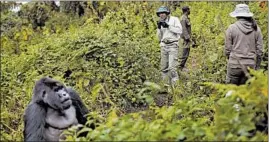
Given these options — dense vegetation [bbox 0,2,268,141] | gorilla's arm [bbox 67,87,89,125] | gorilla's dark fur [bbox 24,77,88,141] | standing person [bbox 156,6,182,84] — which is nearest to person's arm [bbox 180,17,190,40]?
dense vegetation [bbox 0,2,268,141]

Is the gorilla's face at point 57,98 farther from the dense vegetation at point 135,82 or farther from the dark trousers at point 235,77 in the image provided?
the dark trousers at point 235,77

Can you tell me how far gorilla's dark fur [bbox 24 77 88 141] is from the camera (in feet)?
14.5

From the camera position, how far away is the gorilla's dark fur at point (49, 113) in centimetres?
443

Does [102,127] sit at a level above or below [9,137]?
above

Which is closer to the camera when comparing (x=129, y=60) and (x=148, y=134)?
(x=148, y=134)

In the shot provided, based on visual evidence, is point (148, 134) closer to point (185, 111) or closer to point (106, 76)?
point (185, 111)

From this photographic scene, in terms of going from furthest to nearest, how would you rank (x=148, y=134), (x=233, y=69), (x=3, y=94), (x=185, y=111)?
(x=233, y=69) < (x=3, y=94) < (x=185, y=111) < (x=148, y=134)

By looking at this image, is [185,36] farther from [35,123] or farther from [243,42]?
[35,123]

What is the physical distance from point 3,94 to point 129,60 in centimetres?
363

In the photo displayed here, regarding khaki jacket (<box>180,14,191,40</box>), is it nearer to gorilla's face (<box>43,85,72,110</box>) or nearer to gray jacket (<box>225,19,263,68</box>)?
gray jacket (<box>225,19,263,68</box>)

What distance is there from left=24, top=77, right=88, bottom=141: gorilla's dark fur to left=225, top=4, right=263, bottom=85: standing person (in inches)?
117

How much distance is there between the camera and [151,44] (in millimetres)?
10906

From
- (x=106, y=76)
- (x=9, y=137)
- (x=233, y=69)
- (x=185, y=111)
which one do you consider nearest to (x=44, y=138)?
(x=9, y=137)

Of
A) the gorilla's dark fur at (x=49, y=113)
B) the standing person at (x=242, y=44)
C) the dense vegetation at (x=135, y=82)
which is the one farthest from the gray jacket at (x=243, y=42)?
the gorilla's dark fur at (x=49, y=113)
